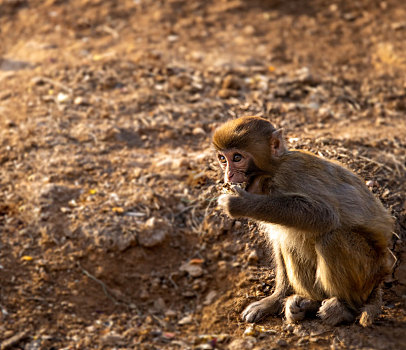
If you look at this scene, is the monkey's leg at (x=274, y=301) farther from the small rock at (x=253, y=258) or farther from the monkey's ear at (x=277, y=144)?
the monkey's ear at (x=277, y=144)

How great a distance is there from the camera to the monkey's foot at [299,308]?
17.1ft

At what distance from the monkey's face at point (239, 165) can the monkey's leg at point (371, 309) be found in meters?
1.40

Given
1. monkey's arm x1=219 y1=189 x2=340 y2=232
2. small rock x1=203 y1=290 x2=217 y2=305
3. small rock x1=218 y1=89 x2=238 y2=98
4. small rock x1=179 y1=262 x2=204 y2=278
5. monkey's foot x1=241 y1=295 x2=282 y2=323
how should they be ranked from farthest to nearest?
small rock x1=218 y1=89 x2=238 y2=98, small rock x1=179 y1=262 x2=204 y2=278, small rock x1=203 y1=290 x2=217 y2=305, monkey's foot x1=241 y1=295 x2=282 y2=323, monkey's arm x1=219 y1=189 x2=340 y2=232

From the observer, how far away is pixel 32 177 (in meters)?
7.21

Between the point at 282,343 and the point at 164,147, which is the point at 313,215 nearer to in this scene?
the point at 282,343

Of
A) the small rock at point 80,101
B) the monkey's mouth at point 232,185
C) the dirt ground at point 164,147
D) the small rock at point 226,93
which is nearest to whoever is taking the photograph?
the monkey's mouth at point 232,185

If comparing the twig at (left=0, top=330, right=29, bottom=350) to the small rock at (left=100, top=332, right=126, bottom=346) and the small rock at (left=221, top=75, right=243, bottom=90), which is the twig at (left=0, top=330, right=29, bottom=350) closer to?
the small rock at (left=100, top=332, right=126, bottom=346)

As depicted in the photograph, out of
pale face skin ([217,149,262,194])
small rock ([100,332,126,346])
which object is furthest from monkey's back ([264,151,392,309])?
small rock ([100,332,126,346])

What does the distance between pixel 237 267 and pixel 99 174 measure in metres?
2.03

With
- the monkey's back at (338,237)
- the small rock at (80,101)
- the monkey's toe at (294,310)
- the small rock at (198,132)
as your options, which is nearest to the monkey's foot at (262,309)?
the monkey's toe at (294,310)

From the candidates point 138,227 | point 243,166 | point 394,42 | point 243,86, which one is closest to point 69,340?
point 138,227

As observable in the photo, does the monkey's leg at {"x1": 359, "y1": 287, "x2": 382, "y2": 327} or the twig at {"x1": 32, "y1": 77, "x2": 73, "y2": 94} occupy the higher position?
the twig at {"x1": 32, "y1": 77, "x2": 73, "y2": 94}

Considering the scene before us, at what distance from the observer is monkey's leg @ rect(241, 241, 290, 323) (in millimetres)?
5535

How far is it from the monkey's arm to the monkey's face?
9.5 inches
